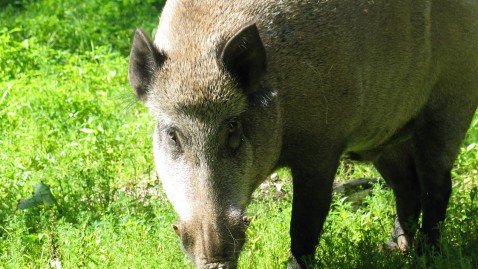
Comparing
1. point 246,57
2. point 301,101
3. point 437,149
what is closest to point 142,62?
point 246,57

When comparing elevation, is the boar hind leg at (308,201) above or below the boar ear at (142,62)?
below

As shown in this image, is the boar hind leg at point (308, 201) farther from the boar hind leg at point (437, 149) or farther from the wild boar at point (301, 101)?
the boar hind leg at point (437, 149)

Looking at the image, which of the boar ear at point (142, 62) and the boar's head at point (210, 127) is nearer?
the boar's head at point (210, 127)

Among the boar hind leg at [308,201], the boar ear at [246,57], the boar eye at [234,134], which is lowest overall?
the boar hind leg at [308,201]

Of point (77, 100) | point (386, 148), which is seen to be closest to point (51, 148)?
point (77, 100)

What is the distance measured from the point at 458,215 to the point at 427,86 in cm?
96

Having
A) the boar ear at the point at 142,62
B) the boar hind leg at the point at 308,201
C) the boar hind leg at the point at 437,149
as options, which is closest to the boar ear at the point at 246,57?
the boar ear at the point at 142,62

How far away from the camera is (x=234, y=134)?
466 cm

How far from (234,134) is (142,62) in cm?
62

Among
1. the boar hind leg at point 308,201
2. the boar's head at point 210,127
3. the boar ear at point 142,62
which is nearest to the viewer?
the boar's head at point 210,127

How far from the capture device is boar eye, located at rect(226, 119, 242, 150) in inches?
182

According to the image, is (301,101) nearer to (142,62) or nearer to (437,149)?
(142,62)

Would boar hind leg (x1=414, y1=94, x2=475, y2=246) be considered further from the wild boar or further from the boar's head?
the boar's head

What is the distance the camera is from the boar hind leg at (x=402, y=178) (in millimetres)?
6434
